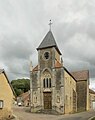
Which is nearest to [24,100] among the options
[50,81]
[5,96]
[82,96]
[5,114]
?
[82,96]

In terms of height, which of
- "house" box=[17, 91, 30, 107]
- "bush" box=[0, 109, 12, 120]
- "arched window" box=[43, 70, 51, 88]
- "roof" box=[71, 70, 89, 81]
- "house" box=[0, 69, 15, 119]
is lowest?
"house" box=[17, 91, 30, 107]

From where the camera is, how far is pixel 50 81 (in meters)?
48.9

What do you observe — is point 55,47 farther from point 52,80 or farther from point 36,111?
point 36,111

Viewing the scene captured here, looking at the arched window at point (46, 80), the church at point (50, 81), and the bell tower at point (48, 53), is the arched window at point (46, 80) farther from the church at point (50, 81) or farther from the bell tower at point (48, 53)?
the bell tower at point (48, 53)

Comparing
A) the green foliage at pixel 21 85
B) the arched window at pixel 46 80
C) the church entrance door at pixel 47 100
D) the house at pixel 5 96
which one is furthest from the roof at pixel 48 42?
the green foliage at pixel 21 85

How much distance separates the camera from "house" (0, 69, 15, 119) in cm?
3100

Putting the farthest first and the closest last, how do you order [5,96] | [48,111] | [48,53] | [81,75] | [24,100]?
1. [24,100]
2. [81,75]
3. [48,53]
4. [48,111]
5. [5,96]

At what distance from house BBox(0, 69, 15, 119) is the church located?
16.2 metres

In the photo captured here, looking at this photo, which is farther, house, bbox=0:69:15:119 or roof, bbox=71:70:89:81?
roof, bbox=71:70:89:81

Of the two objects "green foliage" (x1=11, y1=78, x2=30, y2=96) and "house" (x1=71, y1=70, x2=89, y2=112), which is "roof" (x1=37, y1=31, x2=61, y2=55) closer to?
"house" (x1=71, y1=70, x2=89, y2=112)

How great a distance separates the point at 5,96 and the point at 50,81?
1806cm

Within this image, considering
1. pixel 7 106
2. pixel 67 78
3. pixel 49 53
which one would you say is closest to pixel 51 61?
pixel 49 53

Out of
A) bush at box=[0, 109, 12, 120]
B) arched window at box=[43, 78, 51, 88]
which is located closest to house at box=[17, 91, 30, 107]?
arched window at box=[43, 78, 51, 88]

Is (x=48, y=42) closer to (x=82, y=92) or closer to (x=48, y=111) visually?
(x=48, y=111)
